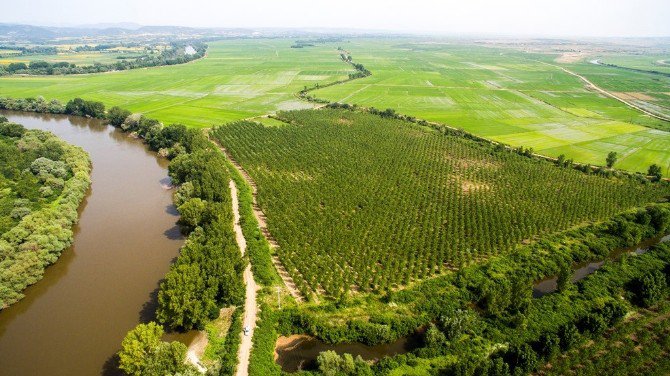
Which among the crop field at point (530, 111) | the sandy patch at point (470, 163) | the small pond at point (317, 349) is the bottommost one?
the small pond at point (317, 349)

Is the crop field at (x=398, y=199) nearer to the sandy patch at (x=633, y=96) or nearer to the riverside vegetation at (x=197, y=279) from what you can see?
the riverside vegetation at (x=197, y=279)

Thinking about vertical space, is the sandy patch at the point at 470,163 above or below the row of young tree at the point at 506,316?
above

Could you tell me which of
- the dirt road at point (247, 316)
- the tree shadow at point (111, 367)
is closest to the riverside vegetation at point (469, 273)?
the dirt road at point (247, 316)

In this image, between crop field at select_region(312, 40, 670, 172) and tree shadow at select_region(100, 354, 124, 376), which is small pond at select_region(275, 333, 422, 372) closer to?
tree shadow at select_region(100, 354, 124, 376)

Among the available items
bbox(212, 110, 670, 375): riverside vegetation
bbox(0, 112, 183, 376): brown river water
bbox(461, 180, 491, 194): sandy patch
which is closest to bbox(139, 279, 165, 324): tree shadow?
bbox(0, 112, 183, 376): brown river water

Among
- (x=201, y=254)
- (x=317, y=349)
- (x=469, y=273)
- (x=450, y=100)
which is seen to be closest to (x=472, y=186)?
(x=469, y=273)

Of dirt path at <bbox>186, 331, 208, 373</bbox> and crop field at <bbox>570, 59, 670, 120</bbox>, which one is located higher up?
crop field at <bbox>570, 59, 670, 120</bbox>
